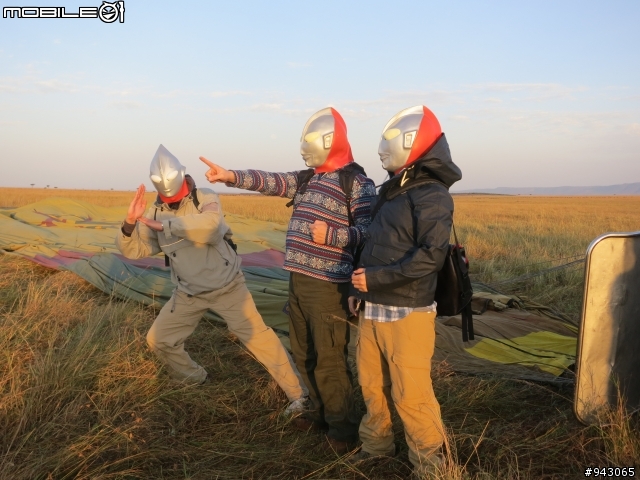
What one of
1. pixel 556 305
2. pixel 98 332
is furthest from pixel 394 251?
pixel 556 305

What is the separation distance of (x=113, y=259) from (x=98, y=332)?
2.31 meters

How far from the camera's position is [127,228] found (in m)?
3.92

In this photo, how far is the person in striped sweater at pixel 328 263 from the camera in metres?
3.49

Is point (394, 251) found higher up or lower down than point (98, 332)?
higher up

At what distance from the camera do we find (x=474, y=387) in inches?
166

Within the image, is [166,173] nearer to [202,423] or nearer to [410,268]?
[202,423]

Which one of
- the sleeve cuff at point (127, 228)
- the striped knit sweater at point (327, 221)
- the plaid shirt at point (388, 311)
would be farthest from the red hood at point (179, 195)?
the plaid shirt at point (388, 311)

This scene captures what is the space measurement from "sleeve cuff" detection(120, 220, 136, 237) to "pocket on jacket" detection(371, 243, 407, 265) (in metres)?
1.75

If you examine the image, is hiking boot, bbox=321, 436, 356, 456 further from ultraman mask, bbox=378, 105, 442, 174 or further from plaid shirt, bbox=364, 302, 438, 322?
ultraman mask, bbox=378, 105, 442, 174

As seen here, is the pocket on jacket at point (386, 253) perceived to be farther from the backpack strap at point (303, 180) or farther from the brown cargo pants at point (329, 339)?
the backpack strap at point (303, 180)

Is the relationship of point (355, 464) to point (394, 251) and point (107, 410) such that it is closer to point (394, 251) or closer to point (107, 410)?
point (394, 251)

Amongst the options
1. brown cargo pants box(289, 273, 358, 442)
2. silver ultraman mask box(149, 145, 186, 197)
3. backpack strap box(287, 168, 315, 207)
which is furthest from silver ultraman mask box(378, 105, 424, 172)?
silver ultraman mask box(149, 145, 186, 197)

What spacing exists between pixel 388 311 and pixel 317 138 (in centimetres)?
113

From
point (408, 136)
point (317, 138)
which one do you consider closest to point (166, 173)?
point (317, 138)
